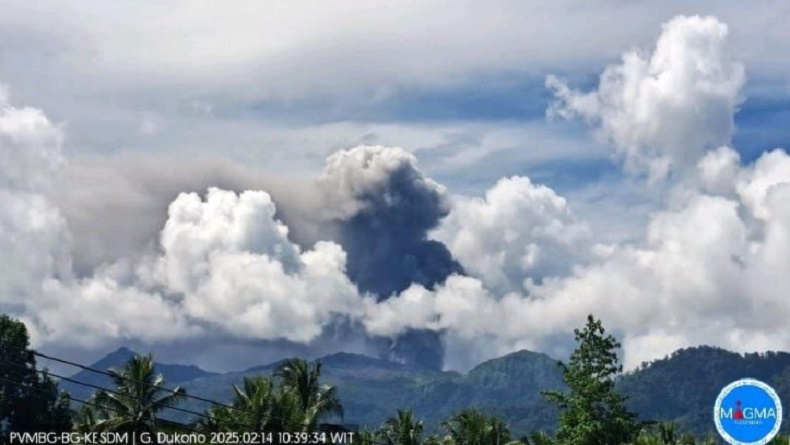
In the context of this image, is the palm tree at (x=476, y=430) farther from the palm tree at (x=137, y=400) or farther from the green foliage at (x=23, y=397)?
the green foliage at (x=23, y=397)

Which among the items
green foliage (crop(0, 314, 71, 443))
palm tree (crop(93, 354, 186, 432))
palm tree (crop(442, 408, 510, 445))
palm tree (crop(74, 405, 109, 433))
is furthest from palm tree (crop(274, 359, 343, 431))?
green foliage (crop(0, 314, 71, 443))

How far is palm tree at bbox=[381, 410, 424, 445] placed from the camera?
105688 mm

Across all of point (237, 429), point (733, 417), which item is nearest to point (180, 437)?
point (237, 429)

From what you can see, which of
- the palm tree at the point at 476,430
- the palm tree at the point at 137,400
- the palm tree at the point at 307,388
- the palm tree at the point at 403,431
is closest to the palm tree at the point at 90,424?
the palm tree at the point at 137,400

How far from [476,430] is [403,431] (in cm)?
738

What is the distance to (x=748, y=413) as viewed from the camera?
36.4 metres

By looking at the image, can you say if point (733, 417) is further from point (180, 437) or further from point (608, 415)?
point (180, 437)

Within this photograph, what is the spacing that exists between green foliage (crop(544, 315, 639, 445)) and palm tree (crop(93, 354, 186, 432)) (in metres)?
30.5

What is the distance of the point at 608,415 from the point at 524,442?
1924 centimetres

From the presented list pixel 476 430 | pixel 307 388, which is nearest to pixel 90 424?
pixel 307 388

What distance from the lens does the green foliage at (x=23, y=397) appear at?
11338 cm

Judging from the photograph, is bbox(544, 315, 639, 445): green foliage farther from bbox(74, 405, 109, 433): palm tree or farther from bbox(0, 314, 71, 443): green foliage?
bbox(0, 314, 71, 443): green foliage

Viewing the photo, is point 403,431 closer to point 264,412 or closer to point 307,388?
point 307,388

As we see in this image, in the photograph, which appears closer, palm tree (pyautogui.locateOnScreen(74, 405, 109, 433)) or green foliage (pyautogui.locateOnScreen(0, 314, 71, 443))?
palm tree (pyautogui.locateOnScreen(74, 405, 109, 433))
